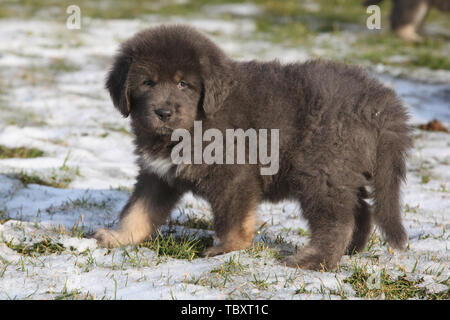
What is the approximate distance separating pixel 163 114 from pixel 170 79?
0.24 metres

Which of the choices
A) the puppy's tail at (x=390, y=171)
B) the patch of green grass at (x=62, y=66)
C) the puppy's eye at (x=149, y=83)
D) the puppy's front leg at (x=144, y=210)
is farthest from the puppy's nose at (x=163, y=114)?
the patch of green grass at (x=62, y=66)

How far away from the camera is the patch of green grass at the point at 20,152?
17.5 ft

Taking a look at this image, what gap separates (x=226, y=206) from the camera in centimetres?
340

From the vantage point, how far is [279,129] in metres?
3.45

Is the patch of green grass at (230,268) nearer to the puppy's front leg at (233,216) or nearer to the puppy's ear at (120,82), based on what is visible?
the puppy's front leg at (233,216)

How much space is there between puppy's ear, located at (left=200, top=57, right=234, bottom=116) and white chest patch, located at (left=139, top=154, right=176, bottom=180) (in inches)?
15.4

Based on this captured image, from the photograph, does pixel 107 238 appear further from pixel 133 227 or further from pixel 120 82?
pixel 120 82

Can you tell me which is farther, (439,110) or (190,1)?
(190,1)

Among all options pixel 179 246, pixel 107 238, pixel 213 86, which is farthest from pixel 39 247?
pixel 213 86

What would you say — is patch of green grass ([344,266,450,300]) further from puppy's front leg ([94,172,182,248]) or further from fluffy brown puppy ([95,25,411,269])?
puppy's front leg ([94,172,182,248])

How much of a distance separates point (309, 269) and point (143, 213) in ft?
3.87

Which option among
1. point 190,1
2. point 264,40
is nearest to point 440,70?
point 264,40

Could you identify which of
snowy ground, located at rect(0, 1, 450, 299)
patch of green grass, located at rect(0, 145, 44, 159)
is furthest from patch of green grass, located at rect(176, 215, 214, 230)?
patch of green grass, located at rect(0, 145, 44, 159)

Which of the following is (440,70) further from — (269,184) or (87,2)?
(87,2)
